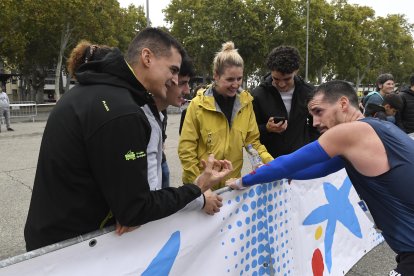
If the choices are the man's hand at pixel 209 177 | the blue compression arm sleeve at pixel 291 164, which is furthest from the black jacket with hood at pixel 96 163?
the blue compression arm sleeve at pixel 291 164

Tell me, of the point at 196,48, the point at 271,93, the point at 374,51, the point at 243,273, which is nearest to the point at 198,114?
the point at 271,93

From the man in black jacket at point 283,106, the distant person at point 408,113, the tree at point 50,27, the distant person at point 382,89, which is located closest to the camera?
the man in black jacket at point 283,106

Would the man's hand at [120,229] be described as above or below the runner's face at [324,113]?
below

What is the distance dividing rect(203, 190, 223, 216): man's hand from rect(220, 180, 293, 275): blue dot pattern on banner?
0.48 ft

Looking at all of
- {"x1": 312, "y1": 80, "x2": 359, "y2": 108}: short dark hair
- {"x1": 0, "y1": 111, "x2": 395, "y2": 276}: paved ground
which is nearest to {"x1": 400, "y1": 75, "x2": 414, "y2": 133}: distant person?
{"x1": 0, "y1": 111, "x2": 395, "y2": 276}: paved ground

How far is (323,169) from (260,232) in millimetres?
573

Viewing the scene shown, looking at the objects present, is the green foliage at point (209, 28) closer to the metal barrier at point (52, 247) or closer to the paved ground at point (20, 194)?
the paved ground at point (20, 194)

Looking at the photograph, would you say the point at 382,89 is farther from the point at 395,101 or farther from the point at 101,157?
the point at 101,157

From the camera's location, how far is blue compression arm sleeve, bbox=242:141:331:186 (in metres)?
2.10

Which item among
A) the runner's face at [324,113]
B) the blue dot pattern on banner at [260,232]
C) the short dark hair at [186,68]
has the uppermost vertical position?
the short dark hair at [186,68]

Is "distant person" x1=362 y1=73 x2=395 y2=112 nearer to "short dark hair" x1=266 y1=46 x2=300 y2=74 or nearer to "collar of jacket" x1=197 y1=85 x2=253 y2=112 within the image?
"short dark hair" x1=266 y1=46 x2=300 y2=74

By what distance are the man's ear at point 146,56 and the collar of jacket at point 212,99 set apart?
1.23 m

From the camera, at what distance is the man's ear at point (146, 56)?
5.68ft

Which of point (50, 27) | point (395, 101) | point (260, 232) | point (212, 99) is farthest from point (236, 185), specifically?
point (50, 27)
